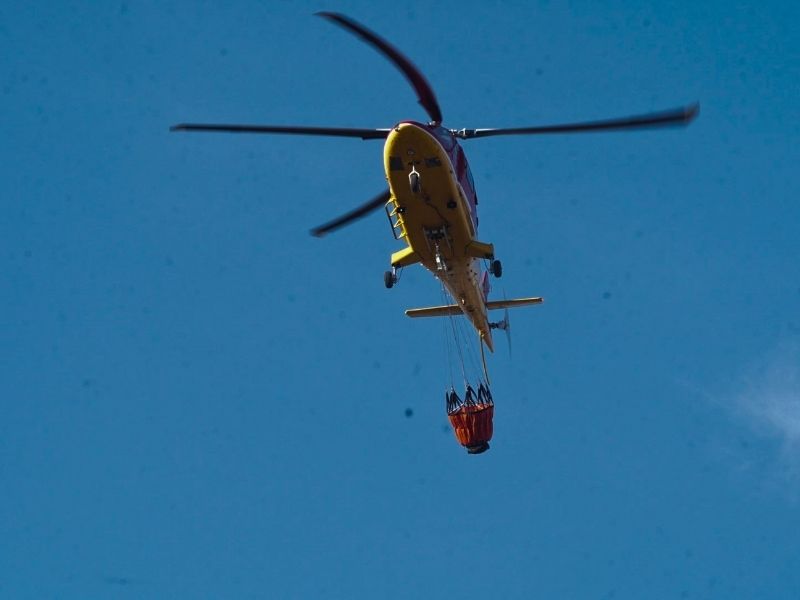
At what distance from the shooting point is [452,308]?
48.1 metres

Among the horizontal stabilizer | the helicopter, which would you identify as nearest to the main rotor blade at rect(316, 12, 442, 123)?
the helicopter

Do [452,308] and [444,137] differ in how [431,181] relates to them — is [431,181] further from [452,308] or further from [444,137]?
[452,308]

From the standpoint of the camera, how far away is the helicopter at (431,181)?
35625 mm

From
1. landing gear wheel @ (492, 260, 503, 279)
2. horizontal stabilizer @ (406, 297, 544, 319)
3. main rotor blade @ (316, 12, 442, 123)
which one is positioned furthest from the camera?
horizontal stabilizer @ (406, 297, 544, 319)

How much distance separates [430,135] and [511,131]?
272 cm

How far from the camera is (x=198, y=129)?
124 ft

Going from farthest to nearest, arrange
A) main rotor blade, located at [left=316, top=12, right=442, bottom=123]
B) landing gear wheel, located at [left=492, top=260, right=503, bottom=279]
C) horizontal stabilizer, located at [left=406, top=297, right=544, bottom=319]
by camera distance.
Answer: horizontal stabilizer, located at [left=406, top=297, right=544, bottom=319]
landing gear wheel, located at [left=492, top=260, right=503, bottom=279]
main rotor blade, located at [left=316, top=12, right=442, bottom=123]

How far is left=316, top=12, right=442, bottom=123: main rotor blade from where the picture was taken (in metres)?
32.2

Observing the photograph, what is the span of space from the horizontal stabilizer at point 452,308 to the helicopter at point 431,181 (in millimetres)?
3627

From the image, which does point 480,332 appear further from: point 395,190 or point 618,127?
point 618,127

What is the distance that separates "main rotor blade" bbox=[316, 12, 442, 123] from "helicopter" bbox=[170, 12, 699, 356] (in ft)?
0.09

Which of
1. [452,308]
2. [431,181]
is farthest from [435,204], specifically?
[452,308]

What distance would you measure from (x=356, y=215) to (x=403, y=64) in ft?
30.7

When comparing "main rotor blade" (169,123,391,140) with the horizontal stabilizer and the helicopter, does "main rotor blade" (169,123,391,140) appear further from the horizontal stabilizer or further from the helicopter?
the horizontal stabilizer
